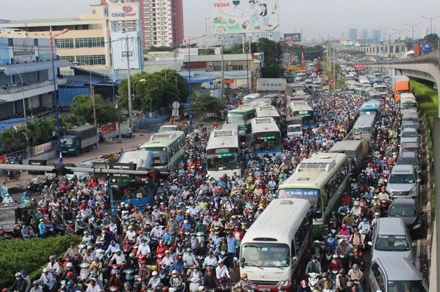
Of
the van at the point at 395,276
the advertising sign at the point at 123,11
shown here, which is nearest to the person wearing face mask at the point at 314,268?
the van at the point at 395,276

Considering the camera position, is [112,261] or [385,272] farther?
[112,261]

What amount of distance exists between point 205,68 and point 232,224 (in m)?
78.5

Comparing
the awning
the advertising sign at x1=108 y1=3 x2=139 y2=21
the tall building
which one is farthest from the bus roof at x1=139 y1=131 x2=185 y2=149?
the tall building

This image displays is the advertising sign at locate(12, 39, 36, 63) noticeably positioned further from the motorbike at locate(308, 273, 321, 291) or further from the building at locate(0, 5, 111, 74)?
the motorbike at locate(308, 273, 321, 291)

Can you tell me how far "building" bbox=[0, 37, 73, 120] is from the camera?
54.7 m

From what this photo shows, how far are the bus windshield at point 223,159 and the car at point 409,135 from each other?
9389 millimetres

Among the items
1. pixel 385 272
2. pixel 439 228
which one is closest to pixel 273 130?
pixel 385 272

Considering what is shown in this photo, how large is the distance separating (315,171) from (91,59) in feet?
226

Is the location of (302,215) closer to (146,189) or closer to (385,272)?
(385,272)

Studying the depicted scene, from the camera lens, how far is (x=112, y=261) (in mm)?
16141

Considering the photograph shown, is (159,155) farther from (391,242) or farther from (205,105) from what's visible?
(205,105)

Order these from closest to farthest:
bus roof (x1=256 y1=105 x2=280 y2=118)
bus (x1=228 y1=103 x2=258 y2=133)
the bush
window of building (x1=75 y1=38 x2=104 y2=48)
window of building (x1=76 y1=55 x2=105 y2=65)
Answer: the bush < bus roof (x1=256 y1=105 x2=280 y2=118) < bus (x1=228 y1=103 x2=258 y2=133) < window of building (x1=75 y1=38 x2=104 y2=48) < window of building (x1=76 y1=55 x2=105 y2=65)

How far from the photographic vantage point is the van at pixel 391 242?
1628 centimetres

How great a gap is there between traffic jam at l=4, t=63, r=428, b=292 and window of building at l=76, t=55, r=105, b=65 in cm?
5485
